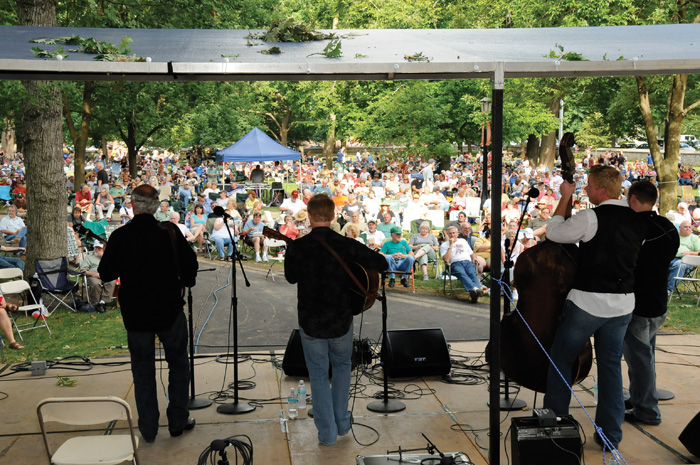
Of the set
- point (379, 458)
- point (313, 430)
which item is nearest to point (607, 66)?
point (379, 458)

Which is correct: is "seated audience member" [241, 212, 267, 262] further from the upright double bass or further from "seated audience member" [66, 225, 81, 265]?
the upright double bass

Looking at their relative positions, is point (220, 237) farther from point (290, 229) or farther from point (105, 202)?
point (105, 202)

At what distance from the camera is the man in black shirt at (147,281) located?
16.4ft

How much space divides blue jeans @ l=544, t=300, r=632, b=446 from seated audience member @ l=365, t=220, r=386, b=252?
8.04 metres

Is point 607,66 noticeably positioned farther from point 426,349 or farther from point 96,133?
point 96,133

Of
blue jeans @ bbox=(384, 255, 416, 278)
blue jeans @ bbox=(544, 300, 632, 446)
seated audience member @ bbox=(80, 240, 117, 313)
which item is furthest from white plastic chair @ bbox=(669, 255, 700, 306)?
seated audience member @ bbox=(80, 240, 117, 313)

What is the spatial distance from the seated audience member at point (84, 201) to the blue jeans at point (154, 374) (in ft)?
38.5

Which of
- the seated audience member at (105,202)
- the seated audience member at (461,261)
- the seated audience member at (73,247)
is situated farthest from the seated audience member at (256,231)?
the seated audience member at (105,202)

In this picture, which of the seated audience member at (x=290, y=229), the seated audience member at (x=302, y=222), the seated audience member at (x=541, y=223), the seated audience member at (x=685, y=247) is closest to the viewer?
the seated audience member at (x=685, y=247)

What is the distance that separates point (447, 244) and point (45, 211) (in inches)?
247

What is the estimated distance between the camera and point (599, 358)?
16.1 feet

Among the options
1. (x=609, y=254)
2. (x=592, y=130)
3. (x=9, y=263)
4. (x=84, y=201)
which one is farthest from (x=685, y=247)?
(x=592, y=130)

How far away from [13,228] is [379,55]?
12950mm

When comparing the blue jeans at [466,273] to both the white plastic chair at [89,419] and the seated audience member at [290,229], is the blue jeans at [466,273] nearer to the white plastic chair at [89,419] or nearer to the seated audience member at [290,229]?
the seated audience member at [290,229]
